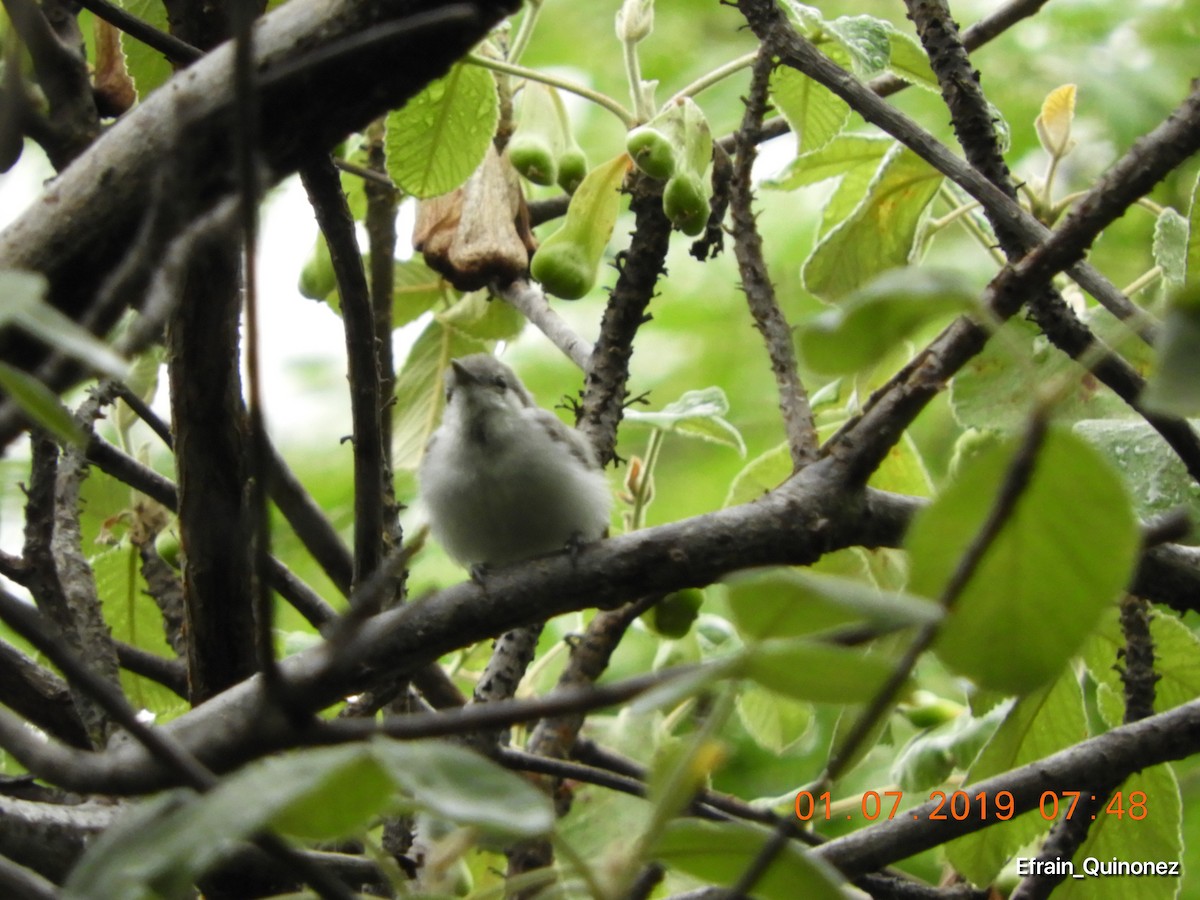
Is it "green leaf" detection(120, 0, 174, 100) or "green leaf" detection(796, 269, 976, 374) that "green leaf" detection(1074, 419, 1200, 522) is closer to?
"green leaf" detection(796, 269, 976, 374)

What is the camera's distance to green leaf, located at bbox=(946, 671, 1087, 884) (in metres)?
2.10

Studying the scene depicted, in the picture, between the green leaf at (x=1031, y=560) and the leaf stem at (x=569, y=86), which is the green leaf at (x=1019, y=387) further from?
the green leaf at (x=1031, y=560)

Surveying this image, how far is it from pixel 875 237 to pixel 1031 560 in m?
1.74

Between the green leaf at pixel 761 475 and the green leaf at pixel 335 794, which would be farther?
the green leaf at pixel 761 475

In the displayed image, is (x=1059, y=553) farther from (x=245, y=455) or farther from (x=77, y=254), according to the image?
(x=245, y=455)

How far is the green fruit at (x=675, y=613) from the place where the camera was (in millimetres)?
2352

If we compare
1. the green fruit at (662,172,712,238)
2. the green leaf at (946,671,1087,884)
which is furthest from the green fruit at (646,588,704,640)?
the green fruit at (662,172,712,238)

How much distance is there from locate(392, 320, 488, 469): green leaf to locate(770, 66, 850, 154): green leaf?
0.91 m

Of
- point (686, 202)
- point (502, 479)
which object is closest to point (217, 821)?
point (686, 202)

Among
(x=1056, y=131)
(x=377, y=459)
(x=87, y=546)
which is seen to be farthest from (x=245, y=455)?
(x=1056, y=131)

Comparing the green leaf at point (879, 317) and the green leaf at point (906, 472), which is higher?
the green leaf at point (906, 472)

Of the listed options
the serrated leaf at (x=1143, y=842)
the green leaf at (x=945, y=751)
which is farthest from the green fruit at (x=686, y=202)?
the serrated leaf at (x=1143, y=842)

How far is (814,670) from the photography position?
0.76 m
